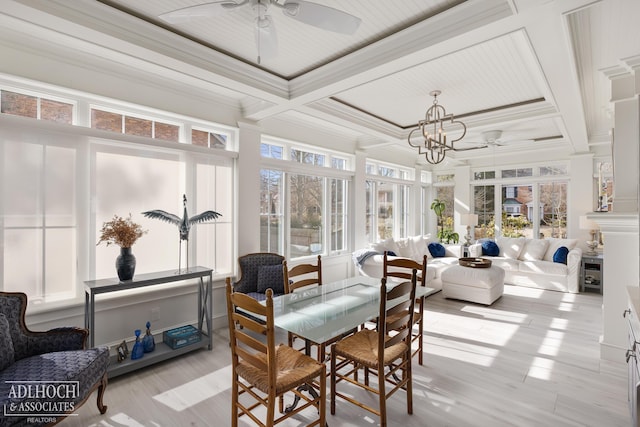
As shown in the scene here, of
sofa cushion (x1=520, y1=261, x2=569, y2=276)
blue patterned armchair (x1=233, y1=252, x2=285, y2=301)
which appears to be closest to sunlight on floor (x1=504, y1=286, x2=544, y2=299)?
sofa cushion (x1=520, y1=261, x2=569, y2=276)

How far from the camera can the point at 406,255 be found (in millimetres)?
6004

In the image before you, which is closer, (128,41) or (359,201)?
(128,41)

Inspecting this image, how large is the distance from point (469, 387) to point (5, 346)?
3307 mm

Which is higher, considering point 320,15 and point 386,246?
point 320,15

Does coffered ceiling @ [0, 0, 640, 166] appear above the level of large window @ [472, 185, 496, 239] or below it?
above

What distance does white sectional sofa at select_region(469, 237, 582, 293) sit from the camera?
556 centimetres

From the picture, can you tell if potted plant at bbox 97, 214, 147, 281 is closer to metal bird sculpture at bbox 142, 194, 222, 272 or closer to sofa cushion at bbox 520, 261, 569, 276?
metal bird sculpture at bbox 142, 194, 222, 272

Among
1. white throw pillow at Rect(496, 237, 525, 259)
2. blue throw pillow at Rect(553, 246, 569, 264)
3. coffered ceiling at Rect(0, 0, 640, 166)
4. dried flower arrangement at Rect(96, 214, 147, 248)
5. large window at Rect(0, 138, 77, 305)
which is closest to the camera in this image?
coffered ceiling at Rect(0, 0, 640, 166)

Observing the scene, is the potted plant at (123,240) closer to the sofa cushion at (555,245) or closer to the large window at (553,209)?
the sofa cushion at (555,245)

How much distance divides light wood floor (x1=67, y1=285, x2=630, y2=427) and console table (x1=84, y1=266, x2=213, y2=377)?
4.0 inches

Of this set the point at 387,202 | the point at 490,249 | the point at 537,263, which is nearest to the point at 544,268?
the point at 537,263

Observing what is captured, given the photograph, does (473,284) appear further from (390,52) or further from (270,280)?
(390,52)

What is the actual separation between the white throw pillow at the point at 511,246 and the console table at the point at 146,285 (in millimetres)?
5894

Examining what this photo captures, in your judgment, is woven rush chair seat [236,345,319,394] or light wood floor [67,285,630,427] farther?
light wood floor [67,285,630,427]
